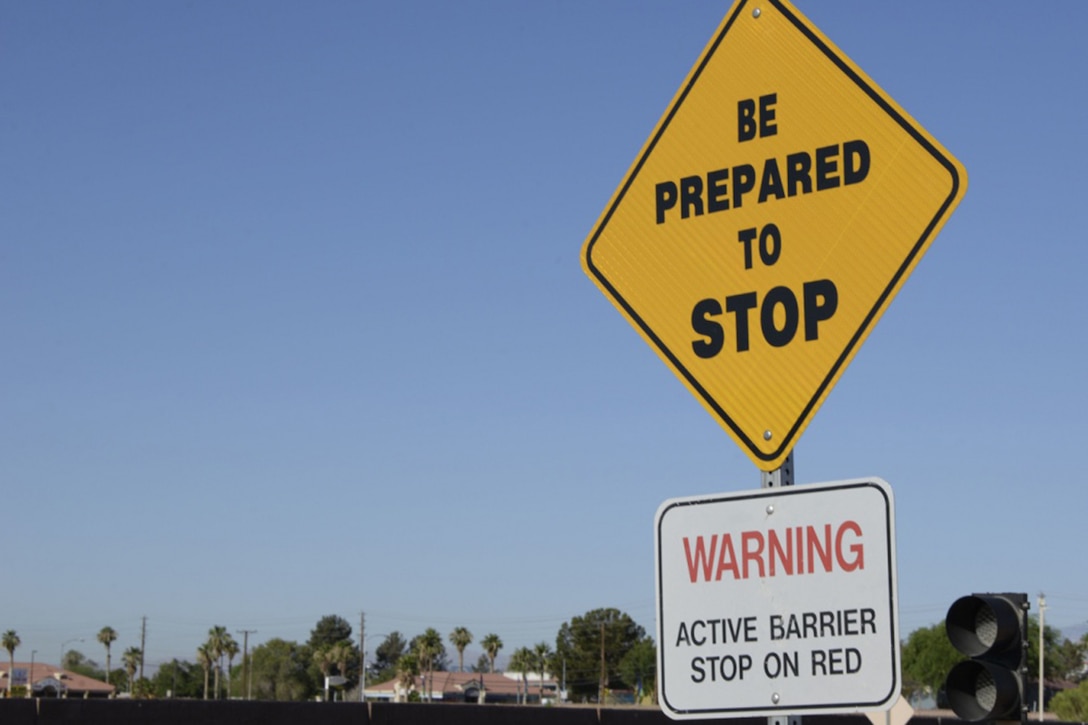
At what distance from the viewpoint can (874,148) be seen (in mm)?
3576

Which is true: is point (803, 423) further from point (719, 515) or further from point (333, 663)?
point (333, 663)

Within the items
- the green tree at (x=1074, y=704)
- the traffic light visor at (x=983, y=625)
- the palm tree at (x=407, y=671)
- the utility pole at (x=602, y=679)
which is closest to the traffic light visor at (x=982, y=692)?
the traffic light visor at (x=983, y=625)

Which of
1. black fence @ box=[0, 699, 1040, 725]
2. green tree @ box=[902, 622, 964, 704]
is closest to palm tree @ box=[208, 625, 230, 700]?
green tree @ box=[902, 622, 964, 704]

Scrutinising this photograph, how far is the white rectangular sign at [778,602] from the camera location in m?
3.12

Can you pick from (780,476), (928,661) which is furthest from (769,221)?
(928,661)

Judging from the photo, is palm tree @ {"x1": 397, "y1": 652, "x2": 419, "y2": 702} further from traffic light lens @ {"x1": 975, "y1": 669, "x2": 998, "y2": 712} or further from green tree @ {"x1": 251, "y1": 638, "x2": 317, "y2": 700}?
traffic light lens @ {"x1": 975, "y1": 669, "x2": 998, "y2": 712}

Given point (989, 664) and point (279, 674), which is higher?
point (989, 664)

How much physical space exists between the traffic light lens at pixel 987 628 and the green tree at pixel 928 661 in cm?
11186

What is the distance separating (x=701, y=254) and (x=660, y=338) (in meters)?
0.24

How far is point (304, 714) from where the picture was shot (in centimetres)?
2209

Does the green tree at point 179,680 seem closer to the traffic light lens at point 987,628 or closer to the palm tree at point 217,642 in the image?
the palm tree at point 217,642

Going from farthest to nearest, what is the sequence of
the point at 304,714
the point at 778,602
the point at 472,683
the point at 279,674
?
the point at 279,674 < the point at 472,683 < the point at 304,714 < the point at 778,602

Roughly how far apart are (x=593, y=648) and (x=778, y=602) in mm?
154540

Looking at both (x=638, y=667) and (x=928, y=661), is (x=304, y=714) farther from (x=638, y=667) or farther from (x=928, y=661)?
(x=638, y=667)
